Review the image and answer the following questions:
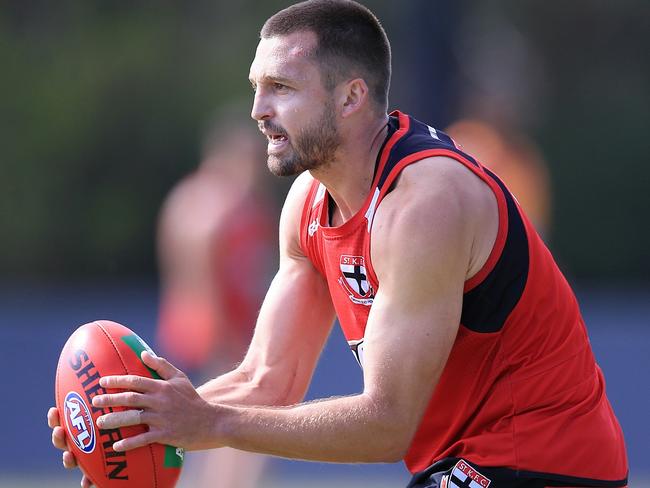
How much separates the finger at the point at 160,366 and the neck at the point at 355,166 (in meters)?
0.78

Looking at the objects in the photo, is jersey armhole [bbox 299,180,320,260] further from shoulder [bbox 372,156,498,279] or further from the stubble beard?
shoulder [bbox 372,156,498,279]

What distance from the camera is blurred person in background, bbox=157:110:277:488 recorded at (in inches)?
337

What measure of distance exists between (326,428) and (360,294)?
1.72ft

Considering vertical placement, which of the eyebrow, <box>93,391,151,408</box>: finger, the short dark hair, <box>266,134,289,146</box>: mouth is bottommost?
<box>93,391,151,408</box>: finger

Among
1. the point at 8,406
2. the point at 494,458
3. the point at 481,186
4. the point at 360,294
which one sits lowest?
the point at 8,406

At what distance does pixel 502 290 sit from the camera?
3988 millimetres

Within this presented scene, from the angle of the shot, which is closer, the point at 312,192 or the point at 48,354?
the point at 312,192

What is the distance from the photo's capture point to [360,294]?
416 centimetres

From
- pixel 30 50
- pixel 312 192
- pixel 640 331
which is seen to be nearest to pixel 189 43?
pixel 30 50

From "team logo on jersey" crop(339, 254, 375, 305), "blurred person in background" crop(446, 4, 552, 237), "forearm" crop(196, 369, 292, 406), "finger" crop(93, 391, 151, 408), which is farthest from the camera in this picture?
"blurred person in background" crop(446, 4, 552, 237)

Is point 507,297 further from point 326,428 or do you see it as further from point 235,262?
point 235,262

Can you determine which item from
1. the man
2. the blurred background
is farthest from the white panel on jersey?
the blurred background

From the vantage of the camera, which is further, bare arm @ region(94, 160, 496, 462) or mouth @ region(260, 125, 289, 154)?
mouth @ region(260, 125, 289, 154)

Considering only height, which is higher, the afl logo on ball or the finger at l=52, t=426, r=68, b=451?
the afl logo on ball
